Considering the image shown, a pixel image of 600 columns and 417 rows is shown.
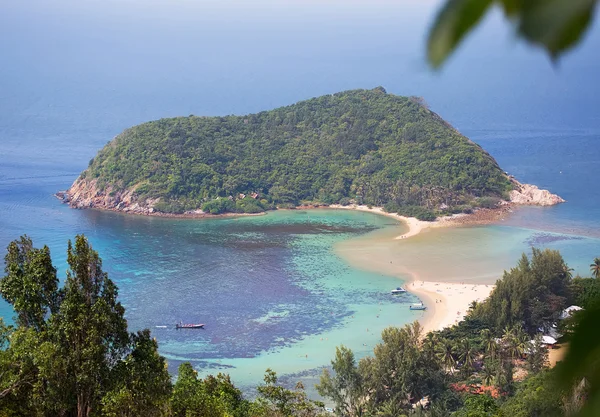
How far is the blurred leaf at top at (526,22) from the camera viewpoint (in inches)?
15.2

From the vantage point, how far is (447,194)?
1458 inches

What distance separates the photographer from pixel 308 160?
143 feet

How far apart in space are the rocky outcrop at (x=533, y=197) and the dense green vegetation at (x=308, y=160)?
2.71 ft

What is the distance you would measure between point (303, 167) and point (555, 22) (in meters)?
42.1

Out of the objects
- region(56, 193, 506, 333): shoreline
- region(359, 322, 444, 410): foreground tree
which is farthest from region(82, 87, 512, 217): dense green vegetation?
region(359, 322, 444, 410): foreground tree

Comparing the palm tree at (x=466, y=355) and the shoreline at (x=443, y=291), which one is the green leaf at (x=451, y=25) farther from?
the shoreline at (x=443, y=291)

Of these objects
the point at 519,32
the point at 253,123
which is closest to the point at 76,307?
the point at 519,32

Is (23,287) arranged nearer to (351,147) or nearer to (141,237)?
(141,237)

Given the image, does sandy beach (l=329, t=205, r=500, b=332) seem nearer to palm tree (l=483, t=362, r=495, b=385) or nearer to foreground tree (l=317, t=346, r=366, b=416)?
palm tree (l=483, t=362, r=495, b=385)

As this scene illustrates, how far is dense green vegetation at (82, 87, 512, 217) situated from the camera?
38.2m

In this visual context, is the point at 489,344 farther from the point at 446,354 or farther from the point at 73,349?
the point at 73,349

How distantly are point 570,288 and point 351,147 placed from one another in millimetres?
25263

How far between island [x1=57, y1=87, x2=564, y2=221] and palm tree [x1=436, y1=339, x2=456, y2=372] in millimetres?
19113

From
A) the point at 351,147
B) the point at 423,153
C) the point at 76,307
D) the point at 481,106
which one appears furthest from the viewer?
the point at 481,106
